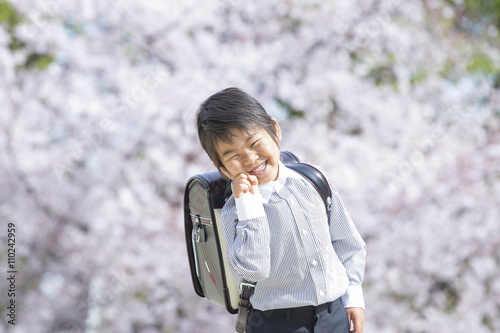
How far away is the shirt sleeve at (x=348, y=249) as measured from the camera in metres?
1.64

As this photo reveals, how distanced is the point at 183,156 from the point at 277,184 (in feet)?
10.8

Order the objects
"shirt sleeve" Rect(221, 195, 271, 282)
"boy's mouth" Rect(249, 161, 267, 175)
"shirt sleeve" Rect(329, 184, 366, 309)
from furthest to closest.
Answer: "shirt sleeve" Rect(329, 184, 366, 309), "boy's mouth" Rect(249, 161, 267, 175), "shirt sleeve" Rect(221, 195, 271, 282)

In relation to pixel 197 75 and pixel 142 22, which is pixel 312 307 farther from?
pixel 142 22

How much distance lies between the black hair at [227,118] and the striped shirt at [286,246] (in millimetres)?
165

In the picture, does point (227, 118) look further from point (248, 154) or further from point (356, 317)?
point (356, 317)

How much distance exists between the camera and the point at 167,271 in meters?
4.62

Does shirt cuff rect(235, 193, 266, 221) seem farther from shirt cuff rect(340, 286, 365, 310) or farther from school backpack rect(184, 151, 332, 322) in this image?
shirt cuff rect(340, 286, 365, 310)

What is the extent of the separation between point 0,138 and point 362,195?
125 inches

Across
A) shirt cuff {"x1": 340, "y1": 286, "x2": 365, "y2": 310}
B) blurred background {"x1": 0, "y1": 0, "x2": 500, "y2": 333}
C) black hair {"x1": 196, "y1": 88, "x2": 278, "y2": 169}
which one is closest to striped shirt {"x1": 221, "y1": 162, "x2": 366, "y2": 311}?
shirt cuff {"x1": 340, "y1": 286, "x2": 365, "y2": 310}

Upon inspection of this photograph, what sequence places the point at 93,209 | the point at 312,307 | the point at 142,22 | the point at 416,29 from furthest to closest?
the point at 416,29 → the point at 142,22 → the point at 93,209 → the point at 312,307

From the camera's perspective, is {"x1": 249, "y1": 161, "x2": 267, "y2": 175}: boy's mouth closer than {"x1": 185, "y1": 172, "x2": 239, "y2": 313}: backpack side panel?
Yes

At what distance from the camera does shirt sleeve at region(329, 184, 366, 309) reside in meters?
1.64

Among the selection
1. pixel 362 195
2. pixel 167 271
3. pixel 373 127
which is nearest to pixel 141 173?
pixel 167 271

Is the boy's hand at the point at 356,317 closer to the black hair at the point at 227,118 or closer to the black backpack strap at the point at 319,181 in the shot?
the black backpack strap at the point at 319,181
